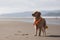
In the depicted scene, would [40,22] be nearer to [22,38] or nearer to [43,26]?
[43,26]

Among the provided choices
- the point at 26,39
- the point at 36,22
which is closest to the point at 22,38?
the point at 26,39

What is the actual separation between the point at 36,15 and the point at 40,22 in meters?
0.41

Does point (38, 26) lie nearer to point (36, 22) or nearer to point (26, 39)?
point (36, 22)

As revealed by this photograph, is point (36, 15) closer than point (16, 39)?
No

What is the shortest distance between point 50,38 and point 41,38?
0.43 meters

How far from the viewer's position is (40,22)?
1327 centimetres

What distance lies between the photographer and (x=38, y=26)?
13.4m

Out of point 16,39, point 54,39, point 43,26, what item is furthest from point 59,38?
point 16,39

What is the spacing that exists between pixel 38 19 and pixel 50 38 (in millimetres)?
1322

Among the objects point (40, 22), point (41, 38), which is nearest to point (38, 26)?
point (40, 22)

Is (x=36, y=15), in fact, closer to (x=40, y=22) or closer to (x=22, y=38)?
(x=40, y=22)

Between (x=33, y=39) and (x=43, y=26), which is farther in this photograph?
(x=43, y=26)

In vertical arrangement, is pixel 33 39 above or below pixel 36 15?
below

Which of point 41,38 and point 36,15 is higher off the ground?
point 36,15
